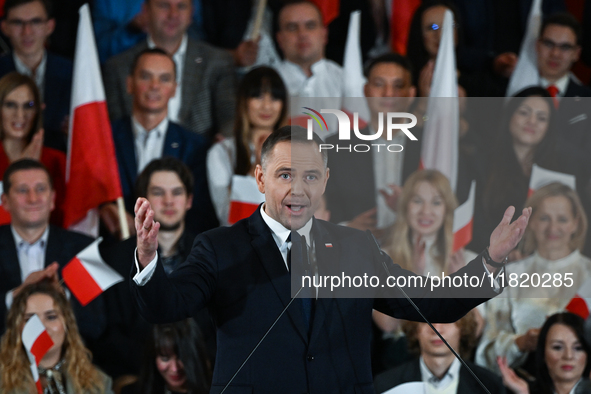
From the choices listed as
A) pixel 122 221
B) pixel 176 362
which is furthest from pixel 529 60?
pixel 176 362

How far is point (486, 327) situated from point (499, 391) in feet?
0.95

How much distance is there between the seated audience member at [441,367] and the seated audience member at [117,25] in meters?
2.17

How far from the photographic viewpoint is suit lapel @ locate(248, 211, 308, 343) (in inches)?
73.3

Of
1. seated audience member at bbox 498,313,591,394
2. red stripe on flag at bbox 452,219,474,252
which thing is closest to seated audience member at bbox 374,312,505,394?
seated audience member at bbox 498,313,591,394

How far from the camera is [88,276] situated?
11.4 feet

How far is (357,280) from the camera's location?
6.50ft

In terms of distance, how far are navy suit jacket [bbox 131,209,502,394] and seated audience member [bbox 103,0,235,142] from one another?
212 centimetres

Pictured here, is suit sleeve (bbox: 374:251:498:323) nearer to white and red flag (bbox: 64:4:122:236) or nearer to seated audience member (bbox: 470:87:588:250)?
seated audience member (bbox: 470:87:588:250)

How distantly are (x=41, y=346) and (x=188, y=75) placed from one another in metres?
1.56

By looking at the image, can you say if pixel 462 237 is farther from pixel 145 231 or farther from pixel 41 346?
pixel 41 346

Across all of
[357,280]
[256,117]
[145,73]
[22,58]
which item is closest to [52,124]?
[22,58]

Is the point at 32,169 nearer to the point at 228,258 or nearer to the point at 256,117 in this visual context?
the point at 256,117

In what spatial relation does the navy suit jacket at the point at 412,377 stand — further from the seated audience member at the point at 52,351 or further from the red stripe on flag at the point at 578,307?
the seated audience member at the point at 52,351

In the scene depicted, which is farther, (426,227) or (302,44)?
(302,44)
